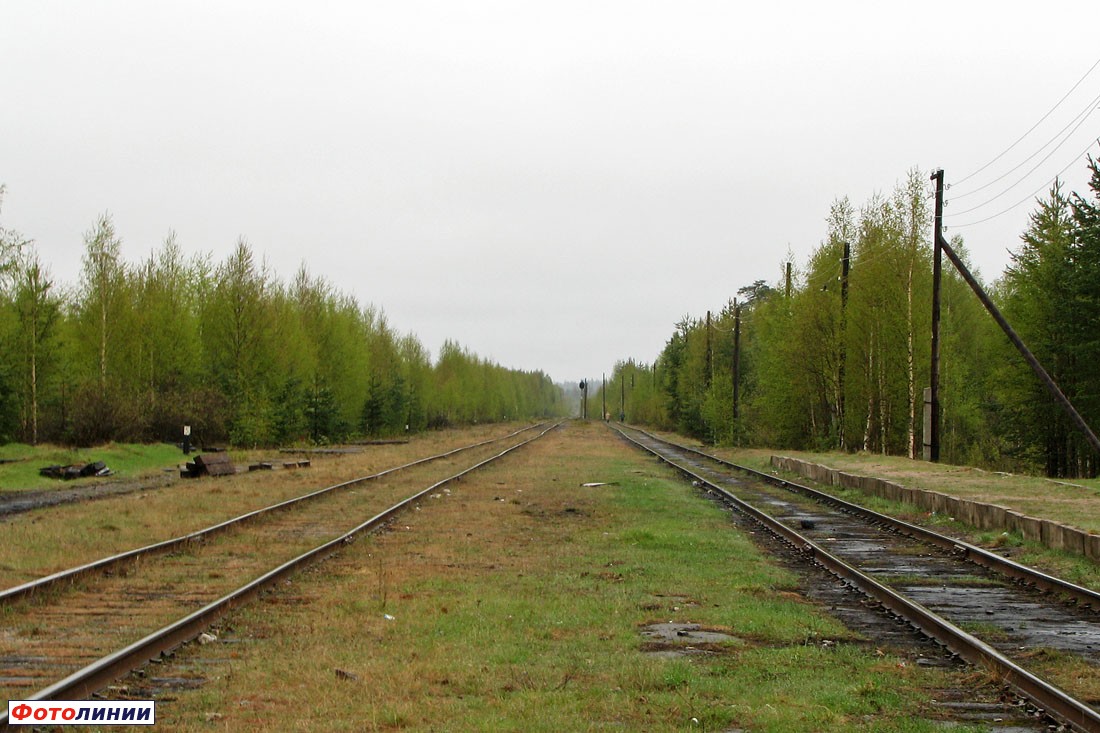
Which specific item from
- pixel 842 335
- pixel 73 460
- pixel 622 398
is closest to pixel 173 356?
pixel 73 460

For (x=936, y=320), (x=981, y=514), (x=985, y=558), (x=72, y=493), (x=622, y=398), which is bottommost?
(x=72, y=493)

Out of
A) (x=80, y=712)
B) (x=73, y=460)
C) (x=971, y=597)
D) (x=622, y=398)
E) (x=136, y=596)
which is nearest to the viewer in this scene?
(x=80, y=712)

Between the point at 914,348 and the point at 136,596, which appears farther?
the point at 914,348

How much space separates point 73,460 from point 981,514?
2431 centimetres

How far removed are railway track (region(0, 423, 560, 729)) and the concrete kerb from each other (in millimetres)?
10006

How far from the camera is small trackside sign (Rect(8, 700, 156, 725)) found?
554cm

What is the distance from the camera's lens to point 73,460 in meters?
28.6

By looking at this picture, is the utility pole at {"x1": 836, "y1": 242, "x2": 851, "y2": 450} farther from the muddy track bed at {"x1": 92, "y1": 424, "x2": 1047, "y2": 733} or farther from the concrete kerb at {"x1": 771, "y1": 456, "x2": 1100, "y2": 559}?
the muddy track bed at {"x1": 92, "y1": 424, "x2": 1047, "y2": 733}

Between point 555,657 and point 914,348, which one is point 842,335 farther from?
point 555,657

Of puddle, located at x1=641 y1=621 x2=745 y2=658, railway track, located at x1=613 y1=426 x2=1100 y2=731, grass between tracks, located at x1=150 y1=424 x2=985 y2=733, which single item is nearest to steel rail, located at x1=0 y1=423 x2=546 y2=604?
grass between tracks, located at x1=150 y1=424 x2=985 y2=733

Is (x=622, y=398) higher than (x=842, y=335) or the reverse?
the reverse

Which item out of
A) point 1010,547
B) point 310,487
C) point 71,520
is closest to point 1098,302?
point 1010,547

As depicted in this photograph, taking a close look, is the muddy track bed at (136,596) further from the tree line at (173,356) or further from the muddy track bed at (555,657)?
the tree line at (173,356)

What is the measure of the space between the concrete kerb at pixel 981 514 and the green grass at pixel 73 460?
1974 cm
